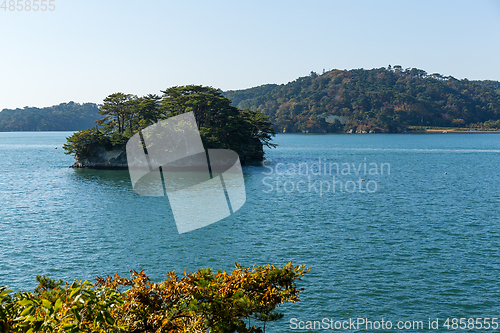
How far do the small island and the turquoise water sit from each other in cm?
2047

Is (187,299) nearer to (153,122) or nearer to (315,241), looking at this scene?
(315,241)

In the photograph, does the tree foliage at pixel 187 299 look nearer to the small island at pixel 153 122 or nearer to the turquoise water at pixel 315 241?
the turquoise water at pixel 315 241

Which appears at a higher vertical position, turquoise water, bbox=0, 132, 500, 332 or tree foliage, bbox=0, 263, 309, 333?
tree foliage, bbox=0, 263, 309, 333

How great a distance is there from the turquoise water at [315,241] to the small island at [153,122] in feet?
67.2

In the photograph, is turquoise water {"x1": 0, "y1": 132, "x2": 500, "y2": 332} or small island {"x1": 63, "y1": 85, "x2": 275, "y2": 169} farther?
small island {"x1": 63, "y1": 85, "x2": 275, "y2": 169}

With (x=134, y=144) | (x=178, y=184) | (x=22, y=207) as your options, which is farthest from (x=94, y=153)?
(x=22, y=207)

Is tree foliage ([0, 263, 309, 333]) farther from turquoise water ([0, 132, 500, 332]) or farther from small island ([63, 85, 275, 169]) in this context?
small island ([63, 85, 275, 169])

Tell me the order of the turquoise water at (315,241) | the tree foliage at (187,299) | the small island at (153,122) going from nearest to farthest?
the tree foliage at (187,299), the turquoise water at (315,241), the small island at (153,122)

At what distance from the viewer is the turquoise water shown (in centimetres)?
1906

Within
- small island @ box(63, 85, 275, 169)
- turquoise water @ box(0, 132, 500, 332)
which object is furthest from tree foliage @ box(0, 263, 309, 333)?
small island @ box(63, 85, 275, 169)

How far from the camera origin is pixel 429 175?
6325cm

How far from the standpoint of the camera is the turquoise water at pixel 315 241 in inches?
750

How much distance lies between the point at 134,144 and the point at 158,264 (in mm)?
56186

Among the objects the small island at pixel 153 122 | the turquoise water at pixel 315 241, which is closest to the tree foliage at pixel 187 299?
the turquoise water at pixel 315 241
